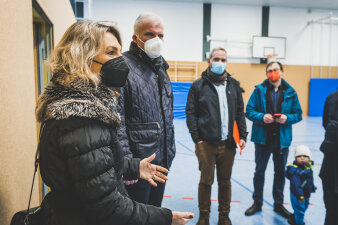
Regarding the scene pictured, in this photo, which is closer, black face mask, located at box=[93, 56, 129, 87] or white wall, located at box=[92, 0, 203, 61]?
black face mask, located at box=[93, 56, 129, 87]

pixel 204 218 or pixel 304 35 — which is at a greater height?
pixel 304 35

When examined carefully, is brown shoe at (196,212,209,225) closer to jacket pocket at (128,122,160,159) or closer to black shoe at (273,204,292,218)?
black shoe at (273,204,292,218)

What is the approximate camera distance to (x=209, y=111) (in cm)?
244

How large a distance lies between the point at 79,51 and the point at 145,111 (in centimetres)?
77

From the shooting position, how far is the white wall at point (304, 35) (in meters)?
12.3

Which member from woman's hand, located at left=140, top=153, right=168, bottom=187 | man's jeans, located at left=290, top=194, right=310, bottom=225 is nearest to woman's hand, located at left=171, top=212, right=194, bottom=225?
woman's hand, located at left=140, top=153, right=168, bottom=187

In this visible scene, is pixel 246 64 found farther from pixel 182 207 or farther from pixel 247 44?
pixel 182 207

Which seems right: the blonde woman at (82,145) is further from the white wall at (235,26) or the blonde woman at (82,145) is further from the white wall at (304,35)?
the white wall at (304,35)

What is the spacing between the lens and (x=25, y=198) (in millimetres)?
1439

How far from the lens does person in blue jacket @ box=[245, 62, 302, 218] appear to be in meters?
2.76

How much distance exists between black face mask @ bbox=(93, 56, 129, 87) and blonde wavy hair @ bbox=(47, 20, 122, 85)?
3.0 inches

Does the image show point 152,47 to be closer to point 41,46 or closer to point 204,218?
point 41,46

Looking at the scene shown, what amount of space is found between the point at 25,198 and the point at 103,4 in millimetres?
11103

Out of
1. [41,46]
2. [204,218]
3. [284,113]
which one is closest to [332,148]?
[284,113]
